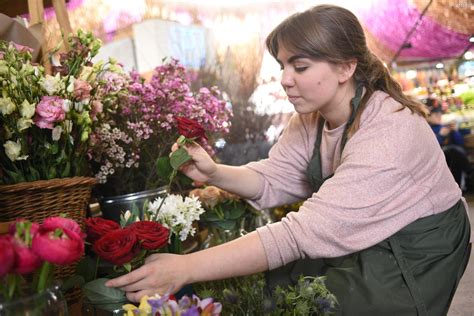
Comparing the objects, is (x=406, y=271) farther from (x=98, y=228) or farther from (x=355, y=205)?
(x=98, y=228)

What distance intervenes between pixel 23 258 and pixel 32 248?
17 millimetres

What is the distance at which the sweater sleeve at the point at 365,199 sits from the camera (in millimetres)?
1136

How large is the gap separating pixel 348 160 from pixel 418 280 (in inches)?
13.6

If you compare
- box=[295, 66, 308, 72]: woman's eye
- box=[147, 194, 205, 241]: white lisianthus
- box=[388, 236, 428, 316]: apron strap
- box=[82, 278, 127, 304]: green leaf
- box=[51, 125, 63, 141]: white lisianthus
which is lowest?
box=[388, 236, 428, 316]: apron strap

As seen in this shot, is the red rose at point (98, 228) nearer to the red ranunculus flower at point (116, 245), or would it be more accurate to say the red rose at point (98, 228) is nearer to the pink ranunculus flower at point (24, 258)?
the red ranunculus flower at point (116, 245)

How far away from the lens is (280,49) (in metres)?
1.36

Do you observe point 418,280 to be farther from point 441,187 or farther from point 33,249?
point 33,249

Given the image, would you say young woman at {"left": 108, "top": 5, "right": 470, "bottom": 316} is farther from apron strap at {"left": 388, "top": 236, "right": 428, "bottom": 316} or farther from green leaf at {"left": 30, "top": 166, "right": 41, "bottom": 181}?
green leaf at {"left": 30, "top": 166, "right": 41, "bottom": 181}

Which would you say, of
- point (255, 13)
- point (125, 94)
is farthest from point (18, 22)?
point (255, 13)

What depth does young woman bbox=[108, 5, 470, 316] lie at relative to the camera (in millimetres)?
1130

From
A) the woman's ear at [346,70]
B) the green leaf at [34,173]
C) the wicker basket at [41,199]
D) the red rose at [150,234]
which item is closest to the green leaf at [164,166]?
the wicker basket at [41,199]

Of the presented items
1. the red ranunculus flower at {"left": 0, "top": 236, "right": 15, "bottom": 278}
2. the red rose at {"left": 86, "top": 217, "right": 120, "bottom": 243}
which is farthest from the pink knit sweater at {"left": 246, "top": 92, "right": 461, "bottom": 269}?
the red ranunculus flower at {"left": 0, "top": 236, "right": 15, "bottom": 278}

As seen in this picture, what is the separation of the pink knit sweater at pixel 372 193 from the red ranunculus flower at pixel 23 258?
0.55 metres

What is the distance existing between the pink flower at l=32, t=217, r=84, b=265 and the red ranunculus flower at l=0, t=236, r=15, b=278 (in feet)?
0.10
